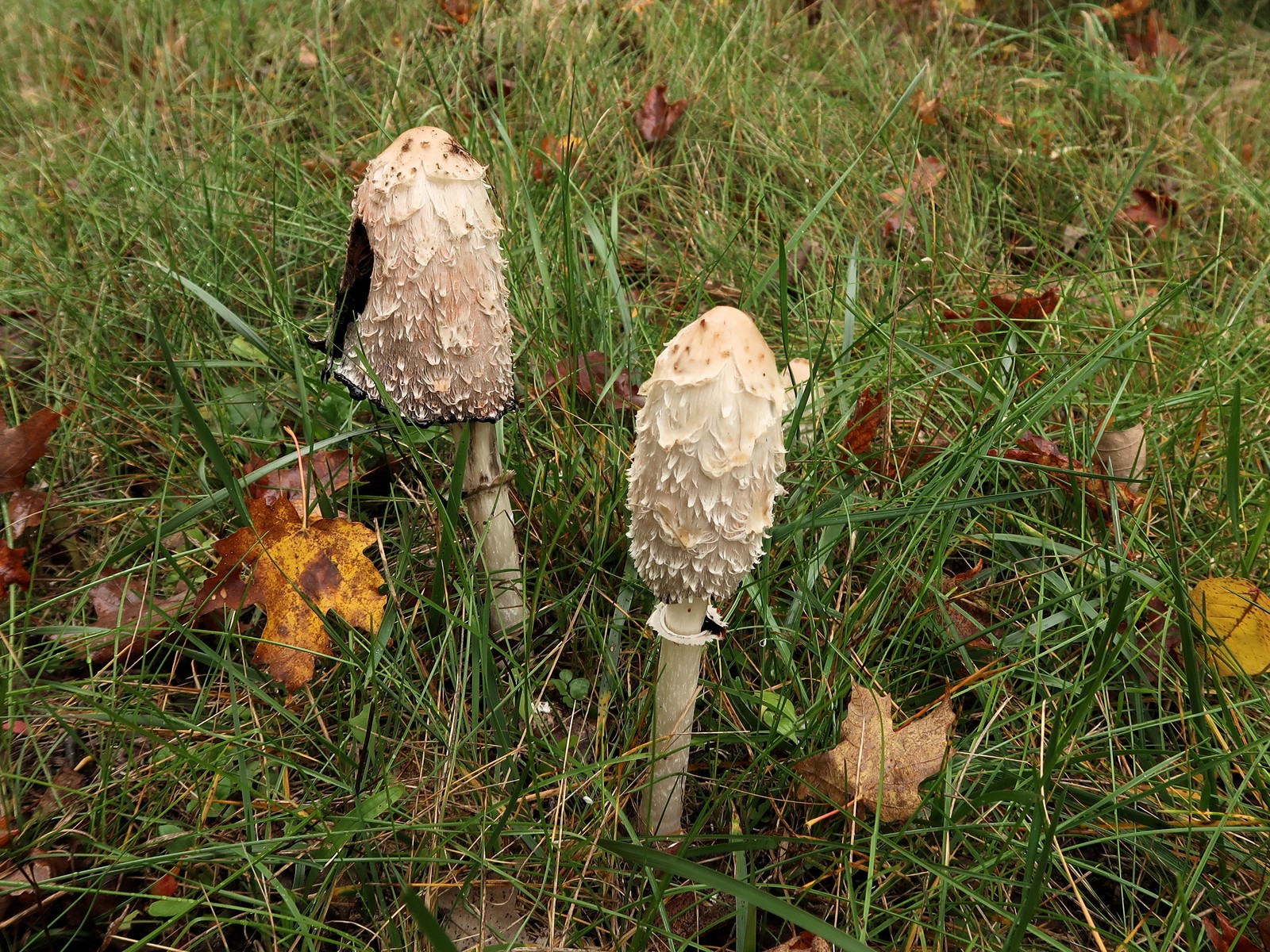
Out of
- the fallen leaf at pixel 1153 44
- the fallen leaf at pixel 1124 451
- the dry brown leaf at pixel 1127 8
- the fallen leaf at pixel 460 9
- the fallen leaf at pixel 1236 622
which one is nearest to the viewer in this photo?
the fallen leaf at pixel 1236 622

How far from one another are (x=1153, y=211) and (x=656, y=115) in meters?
2.15

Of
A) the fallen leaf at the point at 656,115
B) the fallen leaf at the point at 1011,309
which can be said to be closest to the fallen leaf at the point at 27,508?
the fallen leaf at the point at 656,115

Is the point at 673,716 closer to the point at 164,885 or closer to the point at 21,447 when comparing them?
the point at 164,885

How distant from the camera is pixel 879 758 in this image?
74.0 inches

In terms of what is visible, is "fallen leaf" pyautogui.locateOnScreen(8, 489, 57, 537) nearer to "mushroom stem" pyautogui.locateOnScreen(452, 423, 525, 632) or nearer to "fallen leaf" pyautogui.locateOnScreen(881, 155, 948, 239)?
"mushroom stem" pyautogui.locateOnScreen(452, 423, 525, 632)

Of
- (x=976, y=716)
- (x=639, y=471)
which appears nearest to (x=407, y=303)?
(x=639, y=471)

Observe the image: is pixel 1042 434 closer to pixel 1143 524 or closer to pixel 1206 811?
pixel 1143 524

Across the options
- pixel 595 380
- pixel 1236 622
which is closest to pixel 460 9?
pixel 595 380

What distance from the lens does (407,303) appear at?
1798mm

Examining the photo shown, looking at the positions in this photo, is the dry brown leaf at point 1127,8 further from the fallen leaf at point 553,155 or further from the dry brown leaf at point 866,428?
the dry brown leaf at point 866,428

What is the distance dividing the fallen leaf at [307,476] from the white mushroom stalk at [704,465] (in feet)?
3.41

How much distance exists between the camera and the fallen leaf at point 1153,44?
4.86 metres

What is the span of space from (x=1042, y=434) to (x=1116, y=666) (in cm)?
72

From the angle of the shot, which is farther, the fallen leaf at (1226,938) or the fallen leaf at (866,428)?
the fallen leaf at (866,428)
